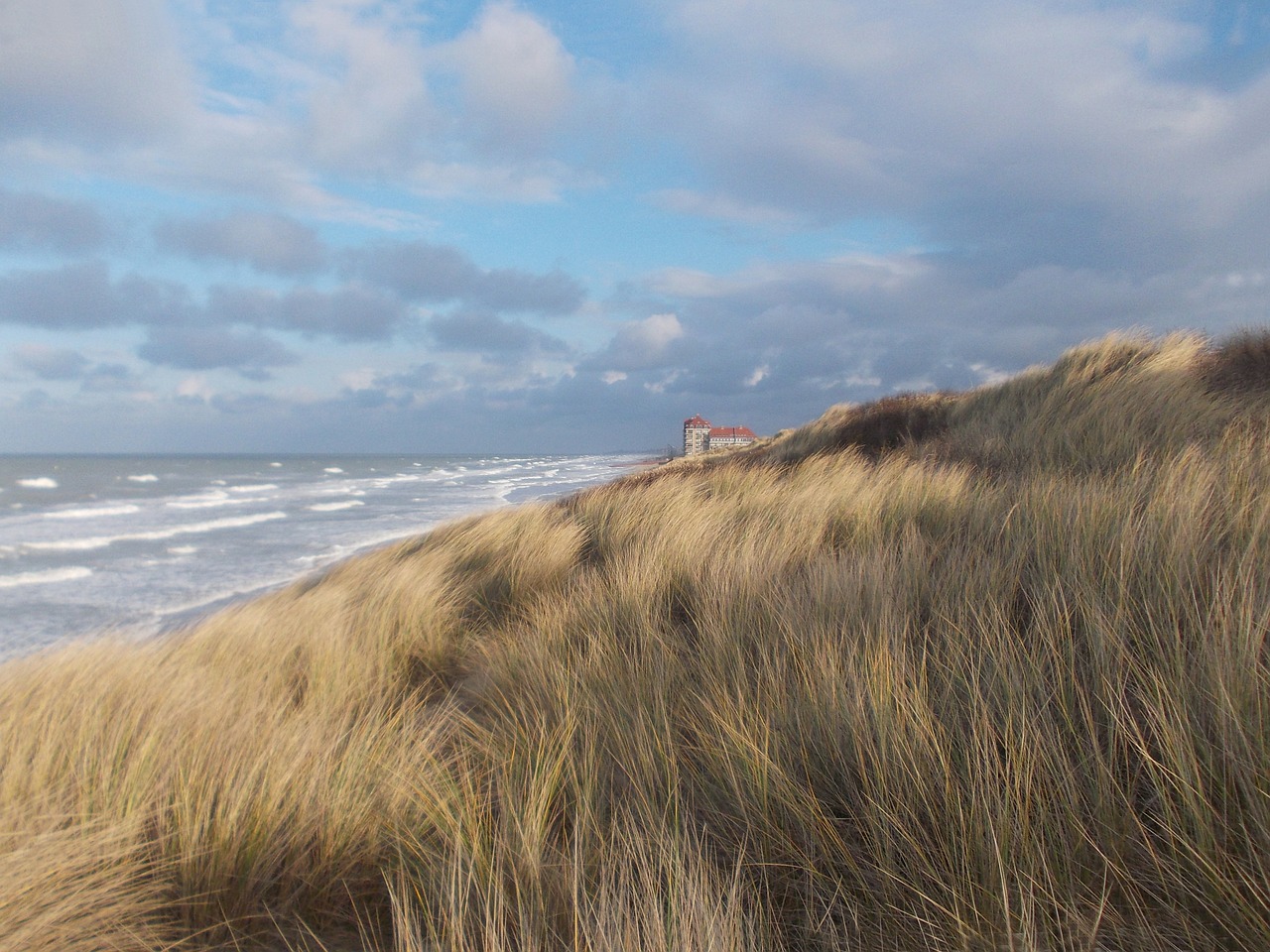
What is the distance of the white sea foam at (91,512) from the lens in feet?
73.9

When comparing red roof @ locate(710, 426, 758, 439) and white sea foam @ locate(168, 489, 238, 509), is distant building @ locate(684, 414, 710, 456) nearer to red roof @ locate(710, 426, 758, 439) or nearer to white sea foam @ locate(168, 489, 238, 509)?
red roof @ locate(710, 426, 758, 439)

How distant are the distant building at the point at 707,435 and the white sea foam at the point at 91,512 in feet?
146

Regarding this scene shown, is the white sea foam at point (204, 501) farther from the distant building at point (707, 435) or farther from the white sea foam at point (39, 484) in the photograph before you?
the distant building at point (707, 435)

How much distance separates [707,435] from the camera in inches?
2778

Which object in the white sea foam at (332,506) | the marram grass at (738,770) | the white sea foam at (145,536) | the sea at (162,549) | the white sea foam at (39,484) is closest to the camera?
the marram grass at (738,770)

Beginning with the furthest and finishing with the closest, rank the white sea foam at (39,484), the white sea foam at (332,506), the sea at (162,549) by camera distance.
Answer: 1. the white sea foam at (39,484)
2. the white sea foam at (332,506)
3. the sea at (162,549)

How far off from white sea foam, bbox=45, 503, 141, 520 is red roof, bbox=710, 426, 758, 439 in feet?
169

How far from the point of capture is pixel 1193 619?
1.87 m

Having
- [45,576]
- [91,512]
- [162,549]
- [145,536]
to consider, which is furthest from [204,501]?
[45,576]

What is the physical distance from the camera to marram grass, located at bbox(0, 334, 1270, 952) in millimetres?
1348

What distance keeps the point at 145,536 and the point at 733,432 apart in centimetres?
5850

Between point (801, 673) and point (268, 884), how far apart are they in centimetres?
159

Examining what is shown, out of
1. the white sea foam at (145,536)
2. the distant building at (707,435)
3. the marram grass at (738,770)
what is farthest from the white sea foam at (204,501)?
the distant building at (707,435)

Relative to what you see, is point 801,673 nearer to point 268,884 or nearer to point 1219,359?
point 268,884
